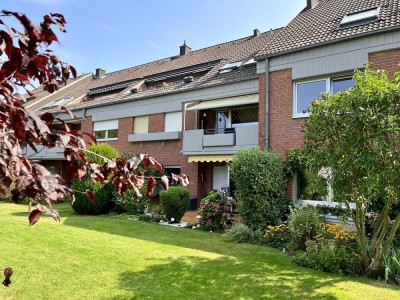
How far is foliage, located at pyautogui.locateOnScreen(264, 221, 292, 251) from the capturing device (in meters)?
12.0

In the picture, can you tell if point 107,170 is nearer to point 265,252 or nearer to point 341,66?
point 265,252

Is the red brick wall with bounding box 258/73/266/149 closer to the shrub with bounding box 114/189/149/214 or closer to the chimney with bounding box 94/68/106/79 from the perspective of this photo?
the shrub with bounding box 114/189/149/214

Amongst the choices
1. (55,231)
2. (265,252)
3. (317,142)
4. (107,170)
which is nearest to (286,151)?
(265,252)

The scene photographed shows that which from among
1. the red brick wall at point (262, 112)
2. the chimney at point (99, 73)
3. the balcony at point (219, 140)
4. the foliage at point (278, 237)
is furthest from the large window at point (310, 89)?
the chimney at point (99, 73)

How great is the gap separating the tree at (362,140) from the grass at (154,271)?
2109 mm

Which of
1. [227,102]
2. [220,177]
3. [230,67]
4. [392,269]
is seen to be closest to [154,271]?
[392,269]

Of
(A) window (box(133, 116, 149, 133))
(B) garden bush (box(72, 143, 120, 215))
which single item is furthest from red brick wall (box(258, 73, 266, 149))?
(A) window (box(133, 116, 149, 133))

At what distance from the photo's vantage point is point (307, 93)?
631 inches

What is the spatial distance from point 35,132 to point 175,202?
576 inches

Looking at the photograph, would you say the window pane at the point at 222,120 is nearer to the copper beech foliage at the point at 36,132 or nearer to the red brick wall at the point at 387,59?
the red brick wall at the point at 387,59

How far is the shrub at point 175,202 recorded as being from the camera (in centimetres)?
1648

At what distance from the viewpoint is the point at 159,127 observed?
24.6 m

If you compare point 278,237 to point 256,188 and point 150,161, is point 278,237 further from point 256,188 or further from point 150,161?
point 150,161

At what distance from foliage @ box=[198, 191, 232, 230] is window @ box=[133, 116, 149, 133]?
11.8 metres
